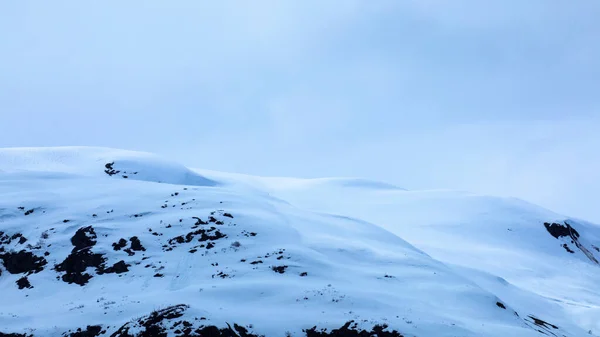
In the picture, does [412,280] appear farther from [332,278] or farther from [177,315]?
[177,315]

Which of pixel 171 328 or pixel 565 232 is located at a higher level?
pixel 565 232

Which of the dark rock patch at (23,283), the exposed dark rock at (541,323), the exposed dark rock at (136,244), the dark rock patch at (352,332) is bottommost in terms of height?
the dark rock patch at (23,283)

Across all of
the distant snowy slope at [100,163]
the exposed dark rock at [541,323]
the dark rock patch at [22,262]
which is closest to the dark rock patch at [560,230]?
the exposed dark rock at [541,323]

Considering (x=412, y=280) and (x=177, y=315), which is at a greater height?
(x=412, y=280)

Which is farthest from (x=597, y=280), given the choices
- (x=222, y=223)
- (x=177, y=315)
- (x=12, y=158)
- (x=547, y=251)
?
(x=12, y=158)

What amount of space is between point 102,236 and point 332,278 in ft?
54.3

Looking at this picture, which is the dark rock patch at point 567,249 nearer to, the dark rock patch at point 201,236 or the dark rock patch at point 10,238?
the dark rock patch at point 201,236

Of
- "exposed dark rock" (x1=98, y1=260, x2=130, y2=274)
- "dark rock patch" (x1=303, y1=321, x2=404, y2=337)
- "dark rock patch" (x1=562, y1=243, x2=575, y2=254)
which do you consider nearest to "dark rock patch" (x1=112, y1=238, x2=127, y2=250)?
"exposed dark rock" (x1=98, y1=260, x2=130, y2=274)

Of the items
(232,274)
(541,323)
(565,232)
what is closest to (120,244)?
(232,274)

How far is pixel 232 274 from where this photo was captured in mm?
29375

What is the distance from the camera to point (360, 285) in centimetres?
2955

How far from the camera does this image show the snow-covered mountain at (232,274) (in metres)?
23.9

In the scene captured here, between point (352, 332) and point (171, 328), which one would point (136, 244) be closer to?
point (171, 328)

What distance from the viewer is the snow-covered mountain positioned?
23875 mm
